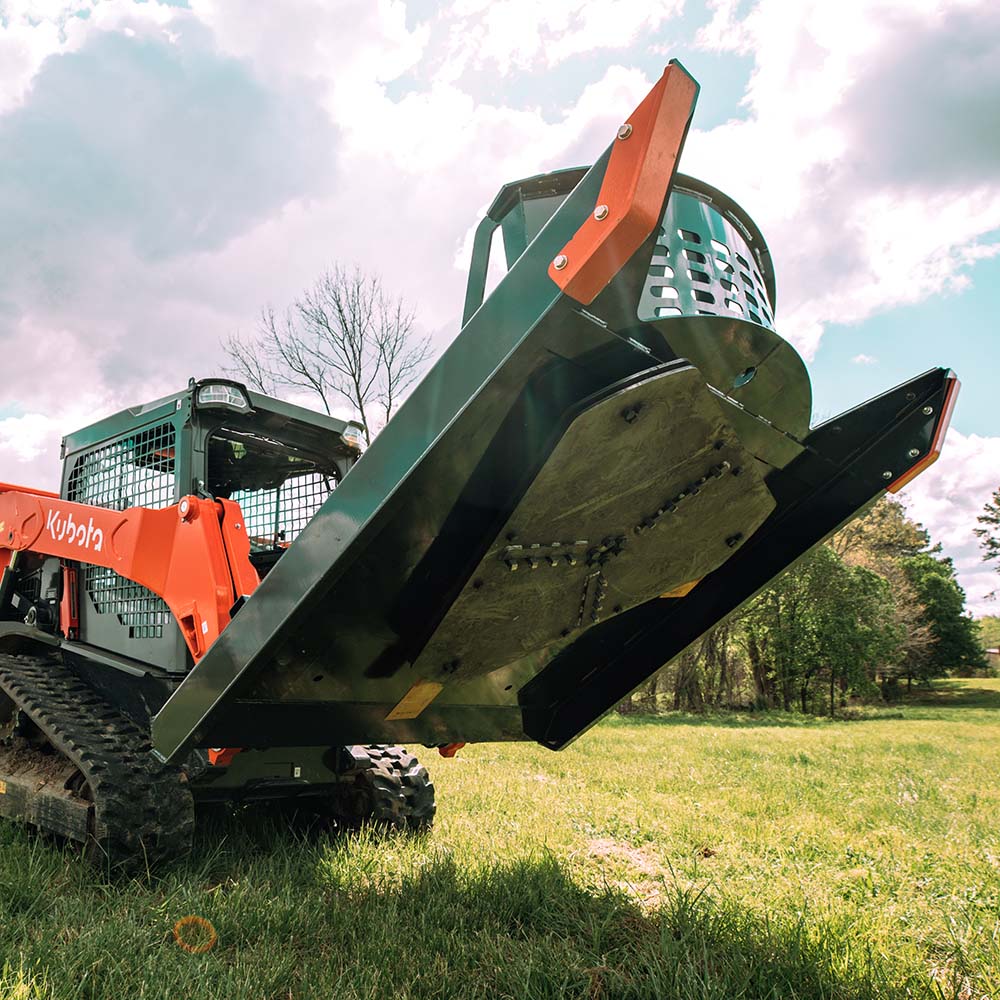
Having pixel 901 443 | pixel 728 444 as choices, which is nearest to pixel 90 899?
pixel 728 444

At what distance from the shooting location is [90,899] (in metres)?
2.83

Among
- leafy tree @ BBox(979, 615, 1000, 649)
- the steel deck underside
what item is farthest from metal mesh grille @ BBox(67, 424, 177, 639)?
leafy tree @ BBox(979, 615, 1000, 649)

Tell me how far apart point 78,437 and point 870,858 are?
4513 millimetres

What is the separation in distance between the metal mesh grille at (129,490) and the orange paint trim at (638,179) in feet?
8.01

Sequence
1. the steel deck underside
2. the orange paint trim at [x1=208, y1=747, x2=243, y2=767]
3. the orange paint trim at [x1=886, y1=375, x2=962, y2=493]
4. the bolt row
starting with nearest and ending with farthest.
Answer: the steel deck underside
the bolt row
the orange paint trim at [x1=886, y1=375, x2=962, y2=493]
the orange paint trim at [x1=208, y1=747, x2=243, y2=767]

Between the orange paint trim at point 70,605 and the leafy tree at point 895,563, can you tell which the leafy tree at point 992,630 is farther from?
the orange paint trim at point 70,605

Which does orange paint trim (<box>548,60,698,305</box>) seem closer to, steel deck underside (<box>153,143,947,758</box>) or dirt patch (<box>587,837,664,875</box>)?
steel deck underside (<box>153,143,947,758</box>)

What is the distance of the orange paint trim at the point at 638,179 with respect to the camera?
172cm

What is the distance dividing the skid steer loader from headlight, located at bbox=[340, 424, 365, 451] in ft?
0.24

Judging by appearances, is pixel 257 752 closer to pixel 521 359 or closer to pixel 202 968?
pixel 202 968

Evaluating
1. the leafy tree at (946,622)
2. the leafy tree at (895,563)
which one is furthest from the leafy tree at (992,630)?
the leafy tree at (895,563)

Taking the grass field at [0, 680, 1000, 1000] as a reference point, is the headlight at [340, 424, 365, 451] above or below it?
above

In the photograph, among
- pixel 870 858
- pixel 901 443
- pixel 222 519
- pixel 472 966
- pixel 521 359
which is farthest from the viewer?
pixel 870 858

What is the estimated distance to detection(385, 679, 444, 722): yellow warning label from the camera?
2.93m
